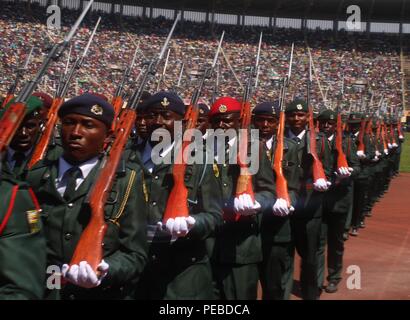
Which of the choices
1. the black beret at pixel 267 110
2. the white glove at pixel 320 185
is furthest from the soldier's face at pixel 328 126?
the black beret at pixel 267 110

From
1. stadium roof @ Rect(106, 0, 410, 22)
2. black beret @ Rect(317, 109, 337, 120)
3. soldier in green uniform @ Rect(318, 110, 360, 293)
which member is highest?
stadium roof @ Rect(106, 0, 410, 22)

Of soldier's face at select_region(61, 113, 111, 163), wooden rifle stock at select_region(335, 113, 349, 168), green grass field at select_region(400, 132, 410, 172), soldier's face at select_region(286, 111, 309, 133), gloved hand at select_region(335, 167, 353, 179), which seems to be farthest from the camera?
green grass field at select_region(400, 132, 410, 172)

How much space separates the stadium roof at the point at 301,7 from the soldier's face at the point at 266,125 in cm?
3333

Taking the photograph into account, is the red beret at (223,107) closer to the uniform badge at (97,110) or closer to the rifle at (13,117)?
the uniform badge at (97,110)

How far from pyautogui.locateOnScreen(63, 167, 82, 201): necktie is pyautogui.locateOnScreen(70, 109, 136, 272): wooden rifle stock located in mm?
131

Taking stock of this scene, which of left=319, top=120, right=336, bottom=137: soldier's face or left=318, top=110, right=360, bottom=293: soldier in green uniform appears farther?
left=319, top=120, right=336, bottom=137: soldier's face

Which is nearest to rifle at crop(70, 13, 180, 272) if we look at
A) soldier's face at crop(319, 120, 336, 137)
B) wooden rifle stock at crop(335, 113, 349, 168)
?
wooden rifle stock at crop(335, 113, 349, 168)

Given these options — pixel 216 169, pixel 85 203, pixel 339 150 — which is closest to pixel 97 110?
pixel 85 203

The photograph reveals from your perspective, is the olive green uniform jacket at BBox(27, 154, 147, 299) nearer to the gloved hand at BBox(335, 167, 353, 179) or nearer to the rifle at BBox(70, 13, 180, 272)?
the rifle at BBox(70, 13, 180, 272)

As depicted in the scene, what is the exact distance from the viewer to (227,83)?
107 feet

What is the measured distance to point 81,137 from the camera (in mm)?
2662

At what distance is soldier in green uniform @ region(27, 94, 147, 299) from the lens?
2543 millimetres

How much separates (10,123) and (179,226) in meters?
1.16

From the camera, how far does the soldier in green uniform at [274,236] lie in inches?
186
